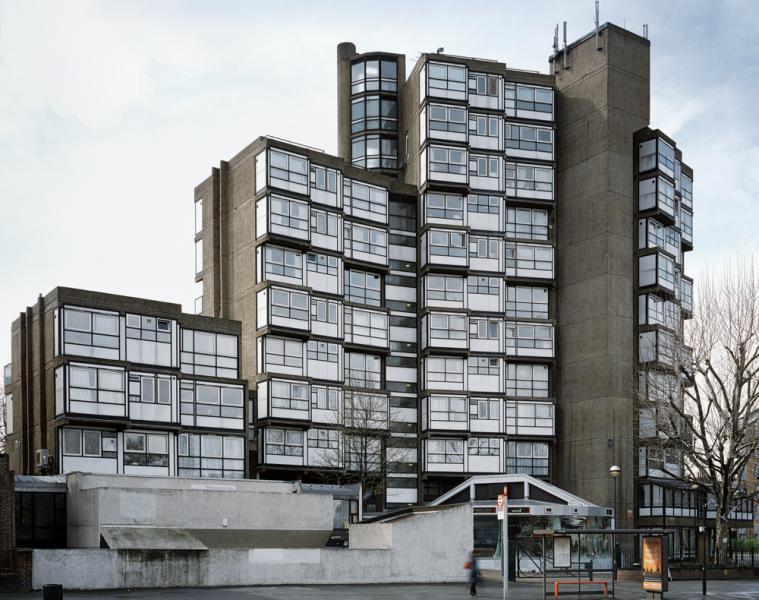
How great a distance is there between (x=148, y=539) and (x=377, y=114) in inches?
1919

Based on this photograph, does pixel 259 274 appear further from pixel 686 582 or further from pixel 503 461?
pixel 686 582

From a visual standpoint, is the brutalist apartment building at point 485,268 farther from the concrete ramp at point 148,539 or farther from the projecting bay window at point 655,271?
the concrete ramp at point 148,539

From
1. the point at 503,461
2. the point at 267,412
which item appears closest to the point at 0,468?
the point at 267,412

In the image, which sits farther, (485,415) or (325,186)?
(485,415)

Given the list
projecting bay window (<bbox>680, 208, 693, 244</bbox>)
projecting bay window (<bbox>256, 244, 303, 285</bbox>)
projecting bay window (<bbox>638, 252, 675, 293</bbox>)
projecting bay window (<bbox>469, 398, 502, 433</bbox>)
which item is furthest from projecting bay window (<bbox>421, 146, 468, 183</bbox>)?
projecting bay window (<bbox>680, 208, 693, 244</bbox>)

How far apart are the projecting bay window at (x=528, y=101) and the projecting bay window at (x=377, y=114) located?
9420mm

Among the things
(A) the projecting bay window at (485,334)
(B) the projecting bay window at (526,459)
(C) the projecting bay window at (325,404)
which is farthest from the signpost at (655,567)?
(A) the projecting bay window at (485,334)

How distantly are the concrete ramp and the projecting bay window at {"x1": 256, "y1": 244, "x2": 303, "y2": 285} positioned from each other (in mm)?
26836

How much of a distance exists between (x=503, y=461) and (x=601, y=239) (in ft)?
55.4

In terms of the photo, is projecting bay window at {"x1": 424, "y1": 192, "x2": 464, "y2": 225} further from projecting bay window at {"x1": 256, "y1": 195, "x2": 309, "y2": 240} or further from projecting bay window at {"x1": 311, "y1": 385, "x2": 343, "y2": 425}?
projecting bay window at {"x1": 311, "y1": 385, "x2": 343, "y2": 425}

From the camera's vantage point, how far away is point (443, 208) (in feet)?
223

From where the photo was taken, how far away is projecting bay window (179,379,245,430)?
5338 cm

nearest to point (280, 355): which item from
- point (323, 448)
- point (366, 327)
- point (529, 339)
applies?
point (323, 448)

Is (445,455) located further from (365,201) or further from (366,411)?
(365,201)
